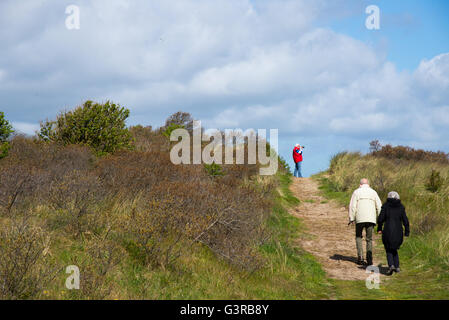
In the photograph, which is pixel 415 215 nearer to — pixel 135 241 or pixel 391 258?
pixel 391 258

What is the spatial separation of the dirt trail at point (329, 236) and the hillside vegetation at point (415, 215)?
2.30 ft

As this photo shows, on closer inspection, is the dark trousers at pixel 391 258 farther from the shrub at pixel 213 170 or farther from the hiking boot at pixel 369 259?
the shrub at pixel 213 170

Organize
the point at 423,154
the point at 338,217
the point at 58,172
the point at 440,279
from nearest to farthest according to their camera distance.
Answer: the point at 440,279
the point at 58,172
the point at 338,217
the point at 423,154

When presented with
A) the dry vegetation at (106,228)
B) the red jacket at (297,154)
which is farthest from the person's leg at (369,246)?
the red jacket at (297,154)

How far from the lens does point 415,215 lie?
12.8 meters

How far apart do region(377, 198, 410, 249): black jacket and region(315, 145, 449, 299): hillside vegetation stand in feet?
2.56

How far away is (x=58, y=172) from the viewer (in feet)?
35.8

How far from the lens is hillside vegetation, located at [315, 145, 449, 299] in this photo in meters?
7.93

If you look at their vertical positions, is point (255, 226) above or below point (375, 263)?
above
